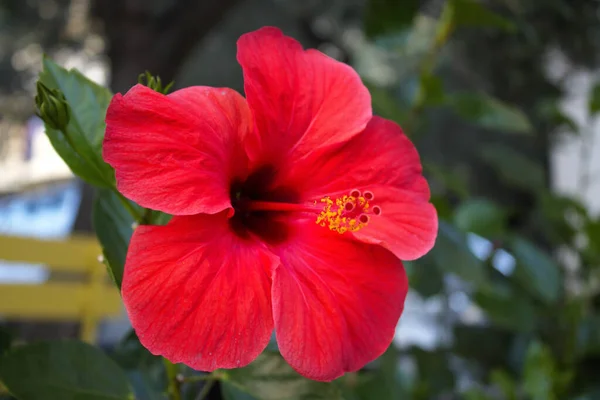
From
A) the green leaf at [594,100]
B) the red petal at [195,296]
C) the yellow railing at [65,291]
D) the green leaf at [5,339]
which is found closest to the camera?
the red petal at [195,296]

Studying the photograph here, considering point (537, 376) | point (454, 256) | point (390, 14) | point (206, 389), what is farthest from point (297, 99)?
point (537, 376)

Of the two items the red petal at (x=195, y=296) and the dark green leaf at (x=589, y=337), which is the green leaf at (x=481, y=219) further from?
the red petal at (x=195, y=296)

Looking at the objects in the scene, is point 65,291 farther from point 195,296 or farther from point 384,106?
point 195,296

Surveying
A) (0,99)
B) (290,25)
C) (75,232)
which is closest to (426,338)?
(290,25)

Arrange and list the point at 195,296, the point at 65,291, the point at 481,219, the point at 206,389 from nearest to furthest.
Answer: the point at 195,296, the point at 206,389, the point at 481,219, the point at 65,291

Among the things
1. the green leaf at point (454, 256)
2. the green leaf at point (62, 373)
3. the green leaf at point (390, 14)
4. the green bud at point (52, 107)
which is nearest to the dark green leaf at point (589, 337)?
the green leaf at point (454, 256)

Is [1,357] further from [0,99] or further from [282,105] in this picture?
[0,99]
